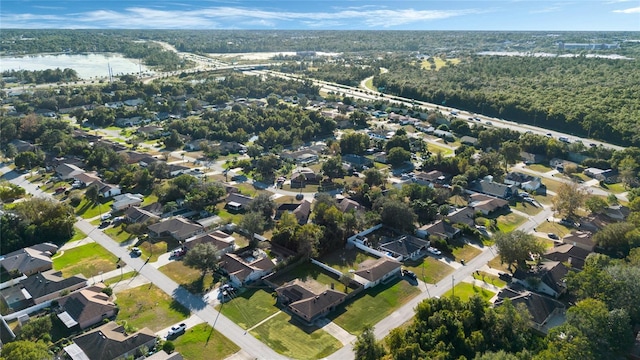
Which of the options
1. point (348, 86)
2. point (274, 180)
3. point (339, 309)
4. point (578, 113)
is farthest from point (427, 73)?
point (339, 309)

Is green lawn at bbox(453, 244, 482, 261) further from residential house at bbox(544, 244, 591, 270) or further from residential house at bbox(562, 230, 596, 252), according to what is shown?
residential house at bbox(562, 230, 596, 252)

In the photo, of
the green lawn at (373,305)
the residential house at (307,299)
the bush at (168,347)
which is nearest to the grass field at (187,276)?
the residential house at (307,299)

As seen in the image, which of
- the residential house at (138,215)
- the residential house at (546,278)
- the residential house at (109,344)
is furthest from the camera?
the residential house at (138,215)

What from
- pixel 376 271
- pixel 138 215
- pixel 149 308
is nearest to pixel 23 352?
pixel 149 308

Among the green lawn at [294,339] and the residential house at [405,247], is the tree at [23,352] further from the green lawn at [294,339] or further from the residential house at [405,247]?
the residential house at [405,247]

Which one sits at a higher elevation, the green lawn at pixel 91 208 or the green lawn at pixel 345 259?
the green lawn at pixel 345 259

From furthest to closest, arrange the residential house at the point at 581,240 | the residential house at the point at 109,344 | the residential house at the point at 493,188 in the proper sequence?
the residential house at the point at 493,188, the residential house at the point at 581,240, the residential house at the point at 109,344

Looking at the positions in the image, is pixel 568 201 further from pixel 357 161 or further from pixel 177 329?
pixel 177 329
